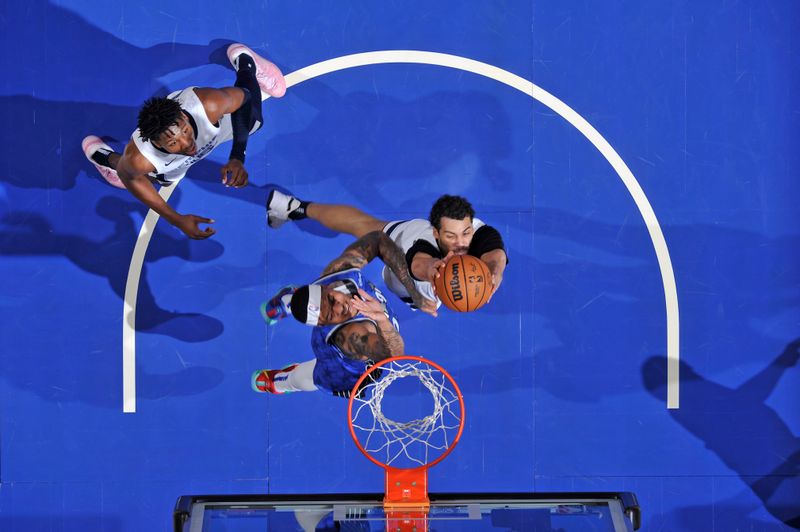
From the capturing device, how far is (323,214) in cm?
718

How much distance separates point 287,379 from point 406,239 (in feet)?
5.37

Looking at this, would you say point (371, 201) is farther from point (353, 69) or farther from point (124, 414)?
point (124, 414)

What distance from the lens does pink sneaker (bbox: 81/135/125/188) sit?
23.5 feet


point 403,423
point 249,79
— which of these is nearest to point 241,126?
point 249,79

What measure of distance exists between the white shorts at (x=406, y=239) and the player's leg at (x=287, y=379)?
3.19ft

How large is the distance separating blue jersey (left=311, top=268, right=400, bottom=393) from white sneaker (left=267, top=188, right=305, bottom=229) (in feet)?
2.14

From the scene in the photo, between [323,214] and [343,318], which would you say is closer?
[343,318]

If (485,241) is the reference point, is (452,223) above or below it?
above

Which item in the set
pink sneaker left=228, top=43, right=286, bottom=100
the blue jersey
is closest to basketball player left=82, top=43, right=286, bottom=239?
pink sneaker left=228, top=43, right=286, bottom=100

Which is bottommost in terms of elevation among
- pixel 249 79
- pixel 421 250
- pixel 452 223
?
pixel 421 250

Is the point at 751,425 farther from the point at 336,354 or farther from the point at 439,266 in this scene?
the point at 336,354

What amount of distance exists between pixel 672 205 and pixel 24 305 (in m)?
5.89

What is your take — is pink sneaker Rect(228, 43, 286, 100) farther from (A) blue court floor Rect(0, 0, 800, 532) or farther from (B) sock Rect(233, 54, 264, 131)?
(A) blue court floor Rect(0, 0, 800, 532)

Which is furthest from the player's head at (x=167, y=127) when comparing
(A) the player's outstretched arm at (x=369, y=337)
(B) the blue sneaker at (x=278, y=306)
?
(A) the player's outstretched arm at (x=369, y=337)
